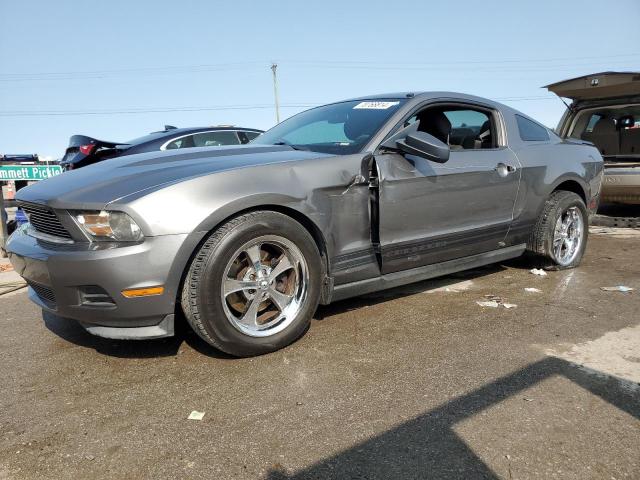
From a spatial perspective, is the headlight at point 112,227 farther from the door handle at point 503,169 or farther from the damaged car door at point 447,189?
the door handle at point 503,169

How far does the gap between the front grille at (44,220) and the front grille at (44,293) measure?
29 cm

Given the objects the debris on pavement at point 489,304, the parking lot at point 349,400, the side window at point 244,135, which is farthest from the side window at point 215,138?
the debris on pavement at point 489,304

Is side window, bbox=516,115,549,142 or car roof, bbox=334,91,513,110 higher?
car roof, bbox=334,91,513,110

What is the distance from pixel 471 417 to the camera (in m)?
2.00

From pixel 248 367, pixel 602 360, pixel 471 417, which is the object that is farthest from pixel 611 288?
pixel 248 367

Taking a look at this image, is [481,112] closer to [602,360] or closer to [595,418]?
[602,360]

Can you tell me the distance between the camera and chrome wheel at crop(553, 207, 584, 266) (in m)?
4.42

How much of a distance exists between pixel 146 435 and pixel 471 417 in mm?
1348

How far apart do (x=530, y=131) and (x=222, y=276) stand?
3.16 metres

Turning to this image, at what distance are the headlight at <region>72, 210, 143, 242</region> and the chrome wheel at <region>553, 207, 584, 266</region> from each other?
11.9 ft

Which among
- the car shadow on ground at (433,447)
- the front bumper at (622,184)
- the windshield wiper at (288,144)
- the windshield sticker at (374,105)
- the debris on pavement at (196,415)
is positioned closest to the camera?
the car shadow on ground at (433,447)

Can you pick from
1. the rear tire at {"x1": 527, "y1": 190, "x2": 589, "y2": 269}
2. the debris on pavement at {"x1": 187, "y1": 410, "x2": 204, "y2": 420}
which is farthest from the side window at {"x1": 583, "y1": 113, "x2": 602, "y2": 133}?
the debris on pavement at {"x1": 187, "y1": 410, "x2": 204, "y2": 420}

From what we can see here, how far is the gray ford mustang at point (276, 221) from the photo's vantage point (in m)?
2.31

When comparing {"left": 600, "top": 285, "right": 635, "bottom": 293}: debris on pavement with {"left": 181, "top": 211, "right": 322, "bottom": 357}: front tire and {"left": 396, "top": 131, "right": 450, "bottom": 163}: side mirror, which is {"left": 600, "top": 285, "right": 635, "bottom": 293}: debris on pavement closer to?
{"left": 396, "top": 131, "right": 450, "bottom": 163}: side mirror
